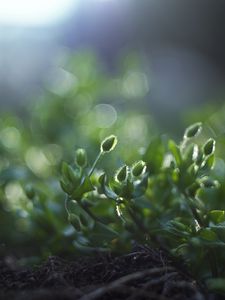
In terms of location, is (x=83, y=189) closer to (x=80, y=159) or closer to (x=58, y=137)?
(x=80, y=159)

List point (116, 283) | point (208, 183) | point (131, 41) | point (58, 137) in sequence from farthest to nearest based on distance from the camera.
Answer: point (131, 41), point (58, 137), point (208, 183), point (116, 283)

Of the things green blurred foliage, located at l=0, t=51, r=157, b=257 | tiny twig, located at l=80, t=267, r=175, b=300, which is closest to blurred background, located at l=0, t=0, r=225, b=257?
green blurred foliage, located at l=0, t=51, r=157, b=257

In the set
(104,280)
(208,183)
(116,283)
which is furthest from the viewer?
(208,183)

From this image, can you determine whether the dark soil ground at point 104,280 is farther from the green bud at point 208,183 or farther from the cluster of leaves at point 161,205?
the green bud at point 208,183

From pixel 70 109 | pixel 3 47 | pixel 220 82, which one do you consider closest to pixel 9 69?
pixel 3 47

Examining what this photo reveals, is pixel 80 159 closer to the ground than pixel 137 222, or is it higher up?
higher up

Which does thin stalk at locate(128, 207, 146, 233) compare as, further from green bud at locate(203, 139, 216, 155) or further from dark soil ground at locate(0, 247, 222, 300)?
green bud at locate(203, 139, 216, 155)

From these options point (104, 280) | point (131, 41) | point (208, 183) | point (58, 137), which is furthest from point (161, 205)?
point (131, 41)

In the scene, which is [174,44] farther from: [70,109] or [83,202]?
[83,202]

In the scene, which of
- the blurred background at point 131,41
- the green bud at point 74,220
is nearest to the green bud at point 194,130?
the green bud at point 74,220
